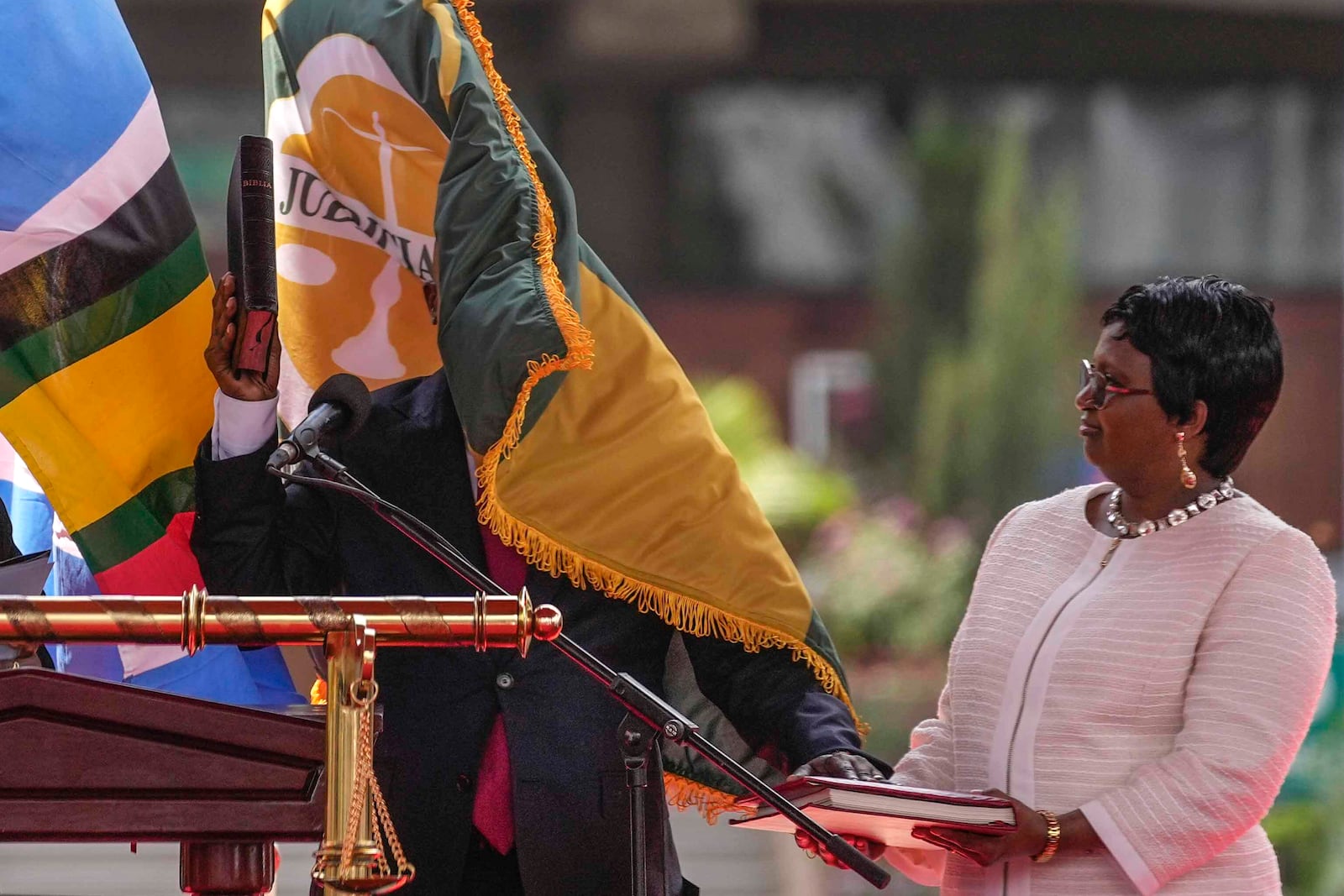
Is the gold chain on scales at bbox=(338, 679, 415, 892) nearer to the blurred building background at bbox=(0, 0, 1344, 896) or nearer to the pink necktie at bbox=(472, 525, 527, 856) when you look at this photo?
the pink necktie at bbox=(472, 525, 527, 856)

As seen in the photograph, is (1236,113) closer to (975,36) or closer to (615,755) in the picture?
(975,36)

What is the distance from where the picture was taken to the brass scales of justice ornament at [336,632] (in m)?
1.41

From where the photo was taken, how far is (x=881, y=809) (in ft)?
6.62

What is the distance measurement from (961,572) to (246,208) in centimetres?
530

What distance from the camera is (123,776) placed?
1464 millimetres

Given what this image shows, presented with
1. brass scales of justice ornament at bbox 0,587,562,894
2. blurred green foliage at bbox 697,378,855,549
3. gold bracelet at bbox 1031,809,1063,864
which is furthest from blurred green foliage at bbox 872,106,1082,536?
brass scales of justice ornament at bbox 0,587,562,894

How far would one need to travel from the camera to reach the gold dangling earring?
2.24m

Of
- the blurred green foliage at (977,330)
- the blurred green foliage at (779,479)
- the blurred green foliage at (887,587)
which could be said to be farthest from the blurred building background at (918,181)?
the blurred green foliage at (887,587)

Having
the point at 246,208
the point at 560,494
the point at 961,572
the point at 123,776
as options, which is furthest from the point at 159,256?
the point at 961,572

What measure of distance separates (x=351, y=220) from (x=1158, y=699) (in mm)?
1311

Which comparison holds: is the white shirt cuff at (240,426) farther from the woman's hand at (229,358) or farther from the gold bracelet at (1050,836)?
the gold bracelet at (1050,836)

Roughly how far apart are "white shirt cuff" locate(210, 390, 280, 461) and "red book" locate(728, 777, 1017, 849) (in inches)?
30.1

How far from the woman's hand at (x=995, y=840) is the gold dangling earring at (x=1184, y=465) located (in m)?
0.47

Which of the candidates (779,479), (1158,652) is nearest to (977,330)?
(779,479)
